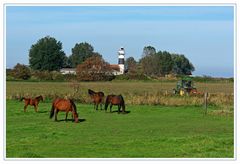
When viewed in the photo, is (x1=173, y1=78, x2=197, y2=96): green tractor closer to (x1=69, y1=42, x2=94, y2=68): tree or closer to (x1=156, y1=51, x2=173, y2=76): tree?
(x1=156, y1=51, x2=173, y2=76): tree

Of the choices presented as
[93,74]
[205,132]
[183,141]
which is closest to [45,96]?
[205,132]

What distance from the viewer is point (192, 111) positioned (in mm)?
25859

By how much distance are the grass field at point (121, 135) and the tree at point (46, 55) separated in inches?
2766

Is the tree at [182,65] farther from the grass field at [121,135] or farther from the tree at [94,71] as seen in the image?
the grass field at [121,135]

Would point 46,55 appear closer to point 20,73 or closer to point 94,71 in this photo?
point 94,71

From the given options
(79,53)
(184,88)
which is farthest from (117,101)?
(79,53)

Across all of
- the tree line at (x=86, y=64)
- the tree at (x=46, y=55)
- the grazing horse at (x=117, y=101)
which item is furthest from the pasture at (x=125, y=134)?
the tree at (x=46, y=55)

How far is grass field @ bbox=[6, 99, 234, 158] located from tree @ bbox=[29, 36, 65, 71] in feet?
231

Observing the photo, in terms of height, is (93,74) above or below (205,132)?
Answer: above

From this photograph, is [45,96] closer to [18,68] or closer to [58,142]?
[58,142]

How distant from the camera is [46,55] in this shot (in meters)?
95.6

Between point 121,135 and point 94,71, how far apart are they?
62.3m

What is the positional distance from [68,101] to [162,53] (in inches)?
3366

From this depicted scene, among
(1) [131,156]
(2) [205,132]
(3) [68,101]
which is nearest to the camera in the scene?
(1) [131,156]
